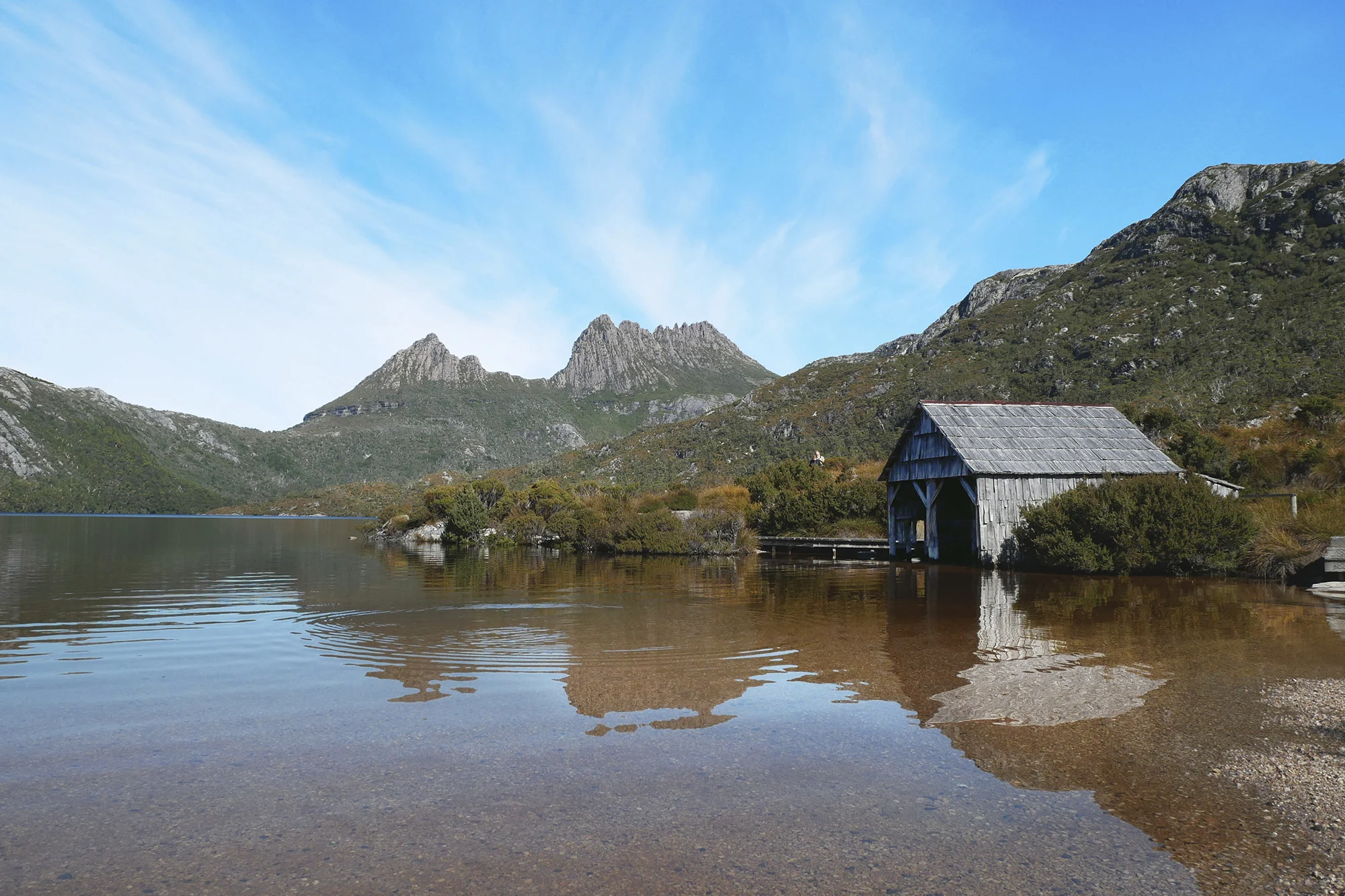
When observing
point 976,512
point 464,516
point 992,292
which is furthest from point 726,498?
point 992,292

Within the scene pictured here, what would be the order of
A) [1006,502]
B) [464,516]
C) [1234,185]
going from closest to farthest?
[1006,502] < [464,516] < [1234,185]

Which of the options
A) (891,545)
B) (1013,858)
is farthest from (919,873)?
(891,545)

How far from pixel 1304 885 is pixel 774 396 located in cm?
11340

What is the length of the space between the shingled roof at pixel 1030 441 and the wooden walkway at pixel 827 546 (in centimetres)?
591

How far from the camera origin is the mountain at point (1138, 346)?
5953 centimetres

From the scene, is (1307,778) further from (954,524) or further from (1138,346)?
(1138,346)

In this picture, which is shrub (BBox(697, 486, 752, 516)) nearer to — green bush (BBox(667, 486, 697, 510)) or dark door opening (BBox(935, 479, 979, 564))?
green bush (BBox(667, 486, 697, 510))

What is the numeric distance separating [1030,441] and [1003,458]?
2081mm

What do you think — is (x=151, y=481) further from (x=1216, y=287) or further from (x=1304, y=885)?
(x=1304, y=885)

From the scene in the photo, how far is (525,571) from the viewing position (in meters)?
30.2

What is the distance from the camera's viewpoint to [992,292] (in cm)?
14000

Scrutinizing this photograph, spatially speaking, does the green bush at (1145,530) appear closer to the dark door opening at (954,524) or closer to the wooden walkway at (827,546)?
the dark door opening at (954,524)

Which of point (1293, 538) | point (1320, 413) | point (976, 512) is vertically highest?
point (1320, 413)

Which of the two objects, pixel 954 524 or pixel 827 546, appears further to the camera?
pixel 827 546
